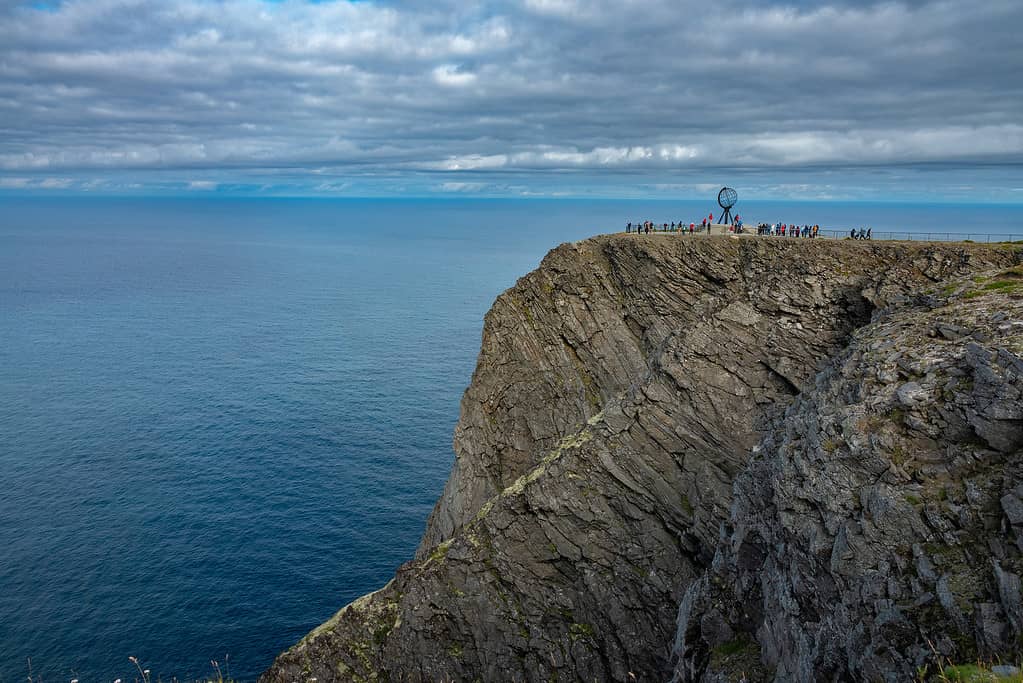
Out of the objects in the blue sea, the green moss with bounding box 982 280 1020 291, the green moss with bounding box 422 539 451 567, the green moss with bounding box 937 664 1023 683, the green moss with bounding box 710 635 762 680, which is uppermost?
the green moss with bounding box 982 280 1020 291

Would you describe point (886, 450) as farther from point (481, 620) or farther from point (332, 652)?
point (332, 652)

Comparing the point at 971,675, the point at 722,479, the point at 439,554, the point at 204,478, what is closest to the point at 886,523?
the point at 971,675

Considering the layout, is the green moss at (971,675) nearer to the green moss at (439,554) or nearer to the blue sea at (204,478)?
the green moss at (439,554)

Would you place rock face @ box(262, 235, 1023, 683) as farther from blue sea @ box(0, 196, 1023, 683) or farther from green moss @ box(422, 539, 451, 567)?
blue sea @ box(0, 196, 1023, 683)

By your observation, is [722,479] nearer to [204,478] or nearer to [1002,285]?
[1002,285]

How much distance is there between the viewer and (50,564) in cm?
5619

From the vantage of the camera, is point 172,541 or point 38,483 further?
point 38,483

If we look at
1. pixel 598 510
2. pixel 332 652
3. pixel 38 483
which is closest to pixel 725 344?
pixel 598 510

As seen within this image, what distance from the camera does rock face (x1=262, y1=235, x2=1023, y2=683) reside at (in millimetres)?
19328

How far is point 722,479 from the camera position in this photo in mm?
34781

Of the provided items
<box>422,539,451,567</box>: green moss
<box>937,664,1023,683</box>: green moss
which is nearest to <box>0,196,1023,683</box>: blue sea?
<box>422,539,451,567</box>: green moss

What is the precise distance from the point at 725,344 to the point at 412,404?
57.5 meters

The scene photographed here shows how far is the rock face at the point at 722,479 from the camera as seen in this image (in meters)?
19.3

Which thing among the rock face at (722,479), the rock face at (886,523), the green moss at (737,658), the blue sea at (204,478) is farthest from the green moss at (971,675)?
the blue sea at (204,478)
